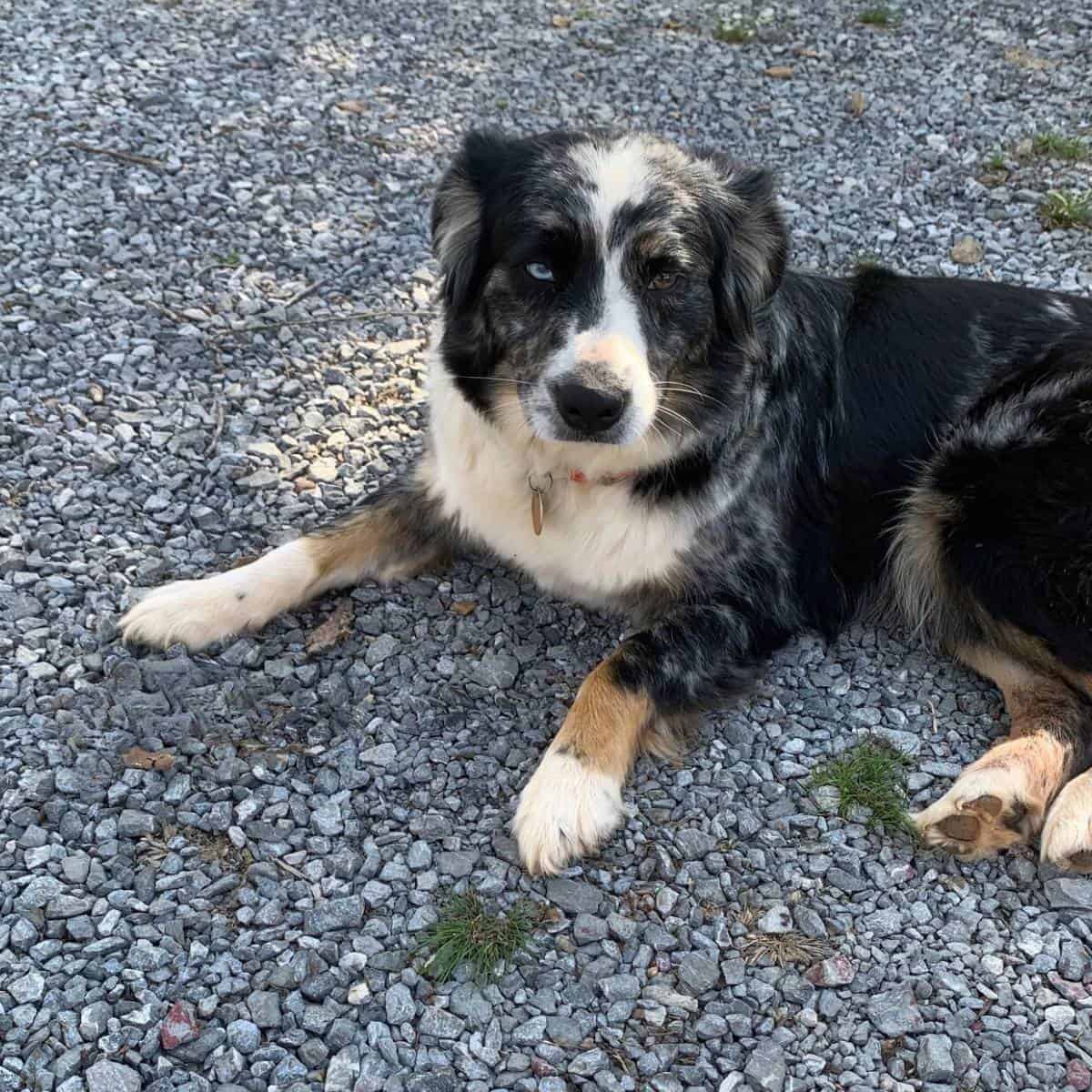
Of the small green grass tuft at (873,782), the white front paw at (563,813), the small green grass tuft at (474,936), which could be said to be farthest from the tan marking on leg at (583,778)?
the small green grass tuft at (873,782)

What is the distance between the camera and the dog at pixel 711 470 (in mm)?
3418

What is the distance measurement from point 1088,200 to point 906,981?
5.21m

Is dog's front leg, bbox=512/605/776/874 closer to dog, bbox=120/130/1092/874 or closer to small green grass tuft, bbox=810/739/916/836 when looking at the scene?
dog, bbox=120/130/1092/874

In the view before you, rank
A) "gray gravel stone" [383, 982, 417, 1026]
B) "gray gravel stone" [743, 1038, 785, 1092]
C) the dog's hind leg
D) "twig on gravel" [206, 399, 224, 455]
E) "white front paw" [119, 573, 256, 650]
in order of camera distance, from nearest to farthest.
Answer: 1. "gray gravel stone" [743, 1038, 785, 1092]
2. "gray gravel stone" [383, 982, 417, 1026]
3. the dog's hind leg
4. "white front paw" [119, 573, 256, 650]
5. "twig on gravel" [206, 399, 224, 455]

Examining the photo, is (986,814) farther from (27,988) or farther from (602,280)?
(27,988)

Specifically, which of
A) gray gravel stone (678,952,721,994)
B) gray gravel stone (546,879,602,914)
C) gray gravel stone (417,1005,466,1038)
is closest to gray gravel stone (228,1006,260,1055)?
gray gravel stone (417,1005,466,1038)

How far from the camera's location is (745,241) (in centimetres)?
377

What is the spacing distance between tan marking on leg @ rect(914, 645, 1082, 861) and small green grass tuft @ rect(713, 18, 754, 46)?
253 inches

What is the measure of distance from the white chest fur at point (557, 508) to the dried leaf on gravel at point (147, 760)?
4.27 ft

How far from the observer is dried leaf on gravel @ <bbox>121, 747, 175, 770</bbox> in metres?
3.50

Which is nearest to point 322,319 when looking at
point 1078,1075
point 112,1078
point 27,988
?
point 27,988

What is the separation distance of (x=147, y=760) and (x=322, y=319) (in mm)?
2755

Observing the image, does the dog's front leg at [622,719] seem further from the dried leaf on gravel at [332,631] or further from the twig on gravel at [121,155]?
the twig on gravel at [121,155]

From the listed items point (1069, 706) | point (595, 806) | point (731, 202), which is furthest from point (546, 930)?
point (731, 202)
